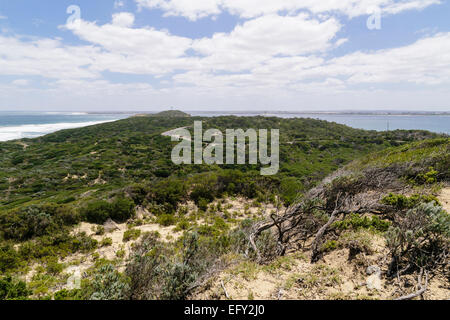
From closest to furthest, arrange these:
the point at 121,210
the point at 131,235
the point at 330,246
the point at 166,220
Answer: the point at 330,246, the point at 131,235, the point at 166,220, the point at 121,210

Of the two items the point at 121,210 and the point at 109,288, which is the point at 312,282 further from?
the point at 121,210

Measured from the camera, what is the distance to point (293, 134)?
181 ft

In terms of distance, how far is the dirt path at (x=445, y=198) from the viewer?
5.31 m

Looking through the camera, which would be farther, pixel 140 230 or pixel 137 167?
pixel 137 167

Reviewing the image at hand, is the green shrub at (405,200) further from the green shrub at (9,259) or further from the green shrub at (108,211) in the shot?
the green shrub at (9,259)

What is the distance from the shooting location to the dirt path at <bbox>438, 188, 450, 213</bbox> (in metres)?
5.31

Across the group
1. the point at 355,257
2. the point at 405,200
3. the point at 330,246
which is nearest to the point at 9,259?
the point at 330,246

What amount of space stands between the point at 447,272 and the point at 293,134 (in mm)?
55119

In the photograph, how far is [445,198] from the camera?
5754 millimetres

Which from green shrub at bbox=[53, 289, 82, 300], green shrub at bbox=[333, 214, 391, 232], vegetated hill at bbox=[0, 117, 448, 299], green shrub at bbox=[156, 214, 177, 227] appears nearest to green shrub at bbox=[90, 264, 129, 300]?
vegetated hill at bbox=[0, 117, 448, 299]

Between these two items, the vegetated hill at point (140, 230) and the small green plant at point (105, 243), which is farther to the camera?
the small green plant at point (105, 243)

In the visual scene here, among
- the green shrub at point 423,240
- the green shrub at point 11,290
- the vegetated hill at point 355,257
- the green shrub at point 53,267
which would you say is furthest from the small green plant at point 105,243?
the green shrub at point 423,240

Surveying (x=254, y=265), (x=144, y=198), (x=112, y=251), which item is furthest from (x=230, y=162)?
(x=254, y=265)
